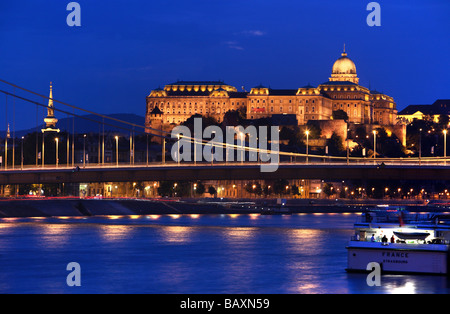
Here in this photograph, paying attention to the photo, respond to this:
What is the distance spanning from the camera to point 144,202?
368ft

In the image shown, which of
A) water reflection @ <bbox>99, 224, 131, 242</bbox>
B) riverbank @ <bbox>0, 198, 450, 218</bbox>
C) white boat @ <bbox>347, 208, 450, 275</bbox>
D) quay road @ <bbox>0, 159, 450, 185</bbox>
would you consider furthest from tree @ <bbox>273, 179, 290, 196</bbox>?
white boat @ <bbox>347, 208, 450, 275</bbox>

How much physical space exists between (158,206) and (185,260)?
57.0 metres

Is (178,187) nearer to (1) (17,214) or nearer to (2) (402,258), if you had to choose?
(1) (17,214)

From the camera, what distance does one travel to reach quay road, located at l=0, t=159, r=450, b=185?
79.1m

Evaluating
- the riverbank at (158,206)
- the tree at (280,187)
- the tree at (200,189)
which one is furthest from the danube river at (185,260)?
the tree at (280,187)

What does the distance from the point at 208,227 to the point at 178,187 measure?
60619 millimetres

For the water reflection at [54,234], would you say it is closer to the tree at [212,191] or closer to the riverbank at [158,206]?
the riverbank at [158,206]

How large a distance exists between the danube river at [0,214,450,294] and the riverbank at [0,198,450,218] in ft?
43.0

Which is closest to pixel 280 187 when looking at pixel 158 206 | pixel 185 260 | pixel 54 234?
pixel 158 206

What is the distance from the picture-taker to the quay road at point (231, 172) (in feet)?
259

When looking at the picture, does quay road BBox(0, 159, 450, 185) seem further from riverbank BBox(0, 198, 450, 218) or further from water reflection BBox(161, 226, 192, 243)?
riverbank BBox(0, 198, 450, 218)

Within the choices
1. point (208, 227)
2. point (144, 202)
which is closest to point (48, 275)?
point (208, 227)

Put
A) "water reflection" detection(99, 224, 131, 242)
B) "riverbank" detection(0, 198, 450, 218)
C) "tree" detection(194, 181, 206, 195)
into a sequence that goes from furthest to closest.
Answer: "tree" detection(194, 181, 206, 195), "riverbank" detection(0, 198, 450, 218), "water reflection" detection(99, 224, 131, 242)

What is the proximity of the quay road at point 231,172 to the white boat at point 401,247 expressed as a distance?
30.0 meters
